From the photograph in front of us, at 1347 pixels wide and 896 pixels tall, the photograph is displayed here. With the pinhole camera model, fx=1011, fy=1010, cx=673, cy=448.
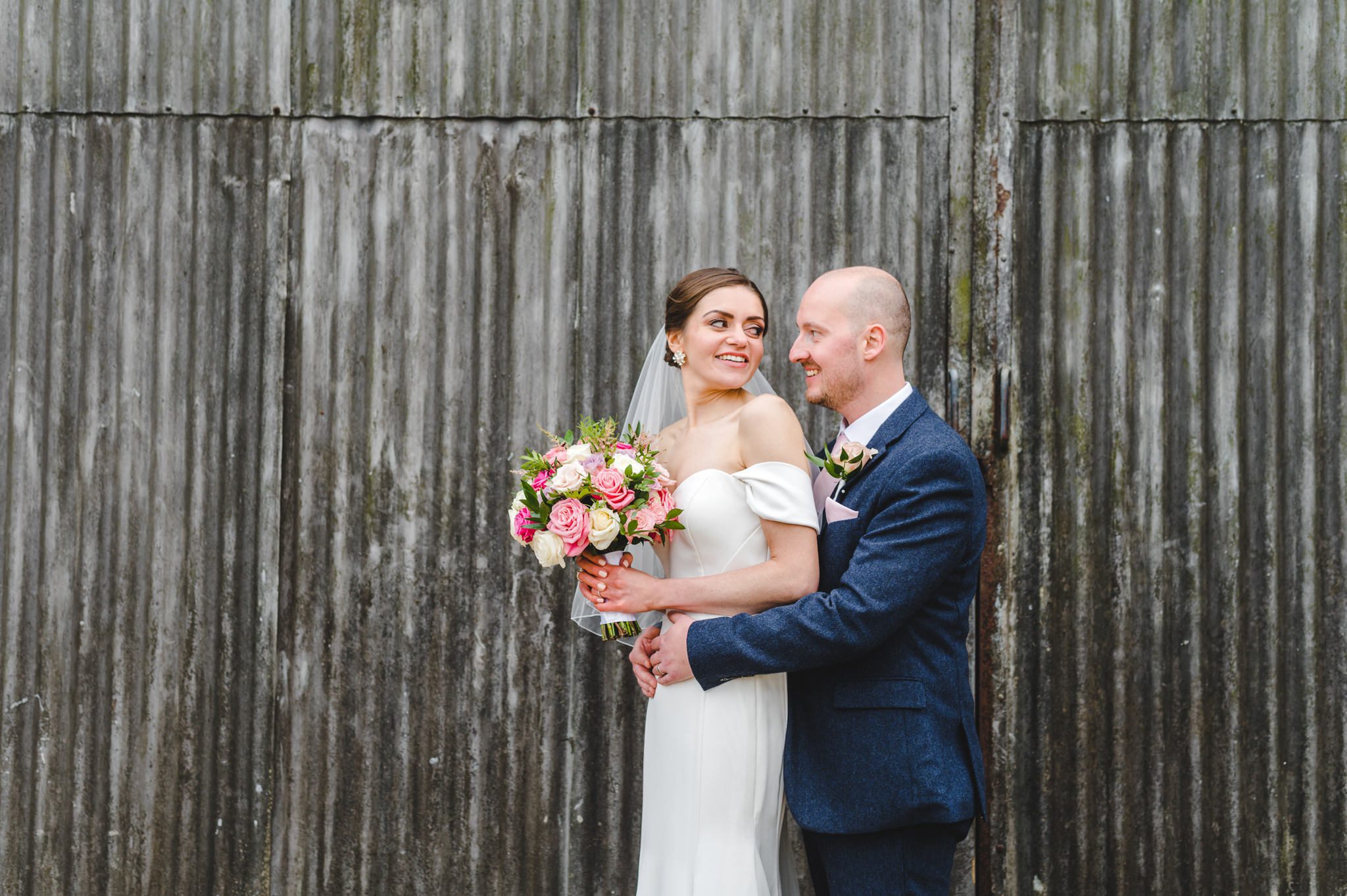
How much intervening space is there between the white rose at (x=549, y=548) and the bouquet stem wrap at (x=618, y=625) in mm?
213

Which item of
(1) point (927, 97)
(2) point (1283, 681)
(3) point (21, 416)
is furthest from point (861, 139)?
(3) point (21, 416)

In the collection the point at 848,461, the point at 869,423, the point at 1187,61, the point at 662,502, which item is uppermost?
the point at 1187,61

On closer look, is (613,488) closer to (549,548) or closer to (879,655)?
(549,548)

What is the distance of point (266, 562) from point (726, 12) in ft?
9.15

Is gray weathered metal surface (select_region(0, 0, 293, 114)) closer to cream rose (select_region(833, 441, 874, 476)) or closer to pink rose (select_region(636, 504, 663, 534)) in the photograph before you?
pink rose (select_region(636, 504, 663, 534))

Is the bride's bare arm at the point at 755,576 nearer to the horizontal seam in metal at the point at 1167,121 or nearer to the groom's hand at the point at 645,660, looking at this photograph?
the groom's hand at the point at 645,660

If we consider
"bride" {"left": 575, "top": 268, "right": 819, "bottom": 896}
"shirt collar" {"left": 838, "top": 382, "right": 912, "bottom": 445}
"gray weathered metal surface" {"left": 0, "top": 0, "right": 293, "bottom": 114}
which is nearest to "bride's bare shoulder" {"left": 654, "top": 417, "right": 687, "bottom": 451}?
"bride" {"left": 575, "top": 268, "right": 819, "bottom": 896}

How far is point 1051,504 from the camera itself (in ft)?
12.6

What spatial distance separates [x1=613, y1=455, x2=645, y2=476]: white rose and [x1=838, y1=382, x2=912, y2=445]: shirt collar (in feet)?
1.83

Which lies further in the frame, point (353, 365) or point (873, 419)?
point (353, 365)

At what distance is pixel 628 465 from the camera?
2605mm

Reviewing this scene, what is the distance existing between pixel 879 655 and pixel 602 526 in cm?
78

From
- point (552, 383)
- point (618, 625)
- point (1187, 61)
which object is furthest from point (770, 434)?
point (1187, 61)

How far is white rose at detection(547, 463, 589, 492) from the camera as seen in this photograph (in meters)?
2.56
